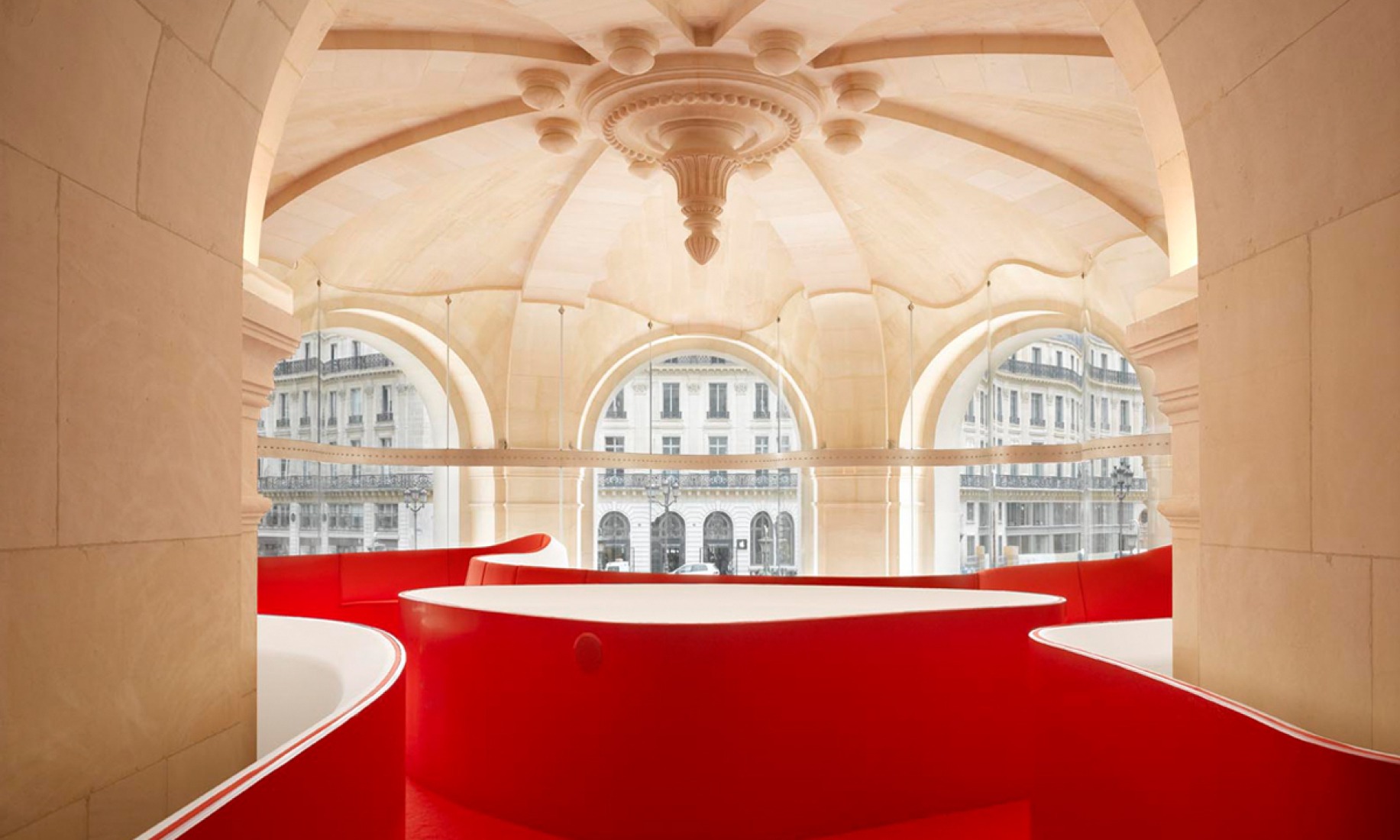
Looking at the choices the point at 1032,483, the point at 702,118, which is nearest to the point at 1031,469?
the point at 1032,483

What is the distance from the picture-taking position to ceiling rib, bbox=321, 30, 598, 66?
8039 mm

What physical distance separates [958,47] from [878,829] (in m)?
6.52

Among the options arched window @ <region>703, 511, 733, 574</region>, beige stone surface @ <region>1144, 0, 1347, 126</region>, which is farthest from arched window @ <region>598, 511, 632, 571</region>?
beige stone surface @ <region>1144, 0, 1347, 126</region>

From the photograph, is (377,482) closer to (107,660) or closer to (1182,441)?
(1182,441)

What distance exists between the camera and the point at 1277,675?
2518 mm

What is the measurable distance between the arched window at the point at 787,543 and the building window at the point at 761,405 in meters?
3.35

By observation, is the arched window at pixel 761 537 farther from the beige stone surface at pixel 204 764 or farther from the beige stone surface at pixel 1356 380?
the beige stone surface at pixel 1356 380

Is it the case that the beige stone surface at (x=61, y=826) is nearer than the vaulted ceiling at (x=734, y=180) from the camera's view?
Yes

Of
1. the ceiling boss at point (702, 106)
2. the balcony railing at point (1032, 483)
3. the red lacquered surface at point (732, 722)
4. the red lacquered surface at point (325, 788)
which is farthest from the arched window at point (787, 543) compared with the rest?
the red lacquered surface at point (325, 788)

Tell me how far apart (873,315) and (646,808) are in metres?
11.4

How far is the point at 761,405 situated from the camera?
35.4 m

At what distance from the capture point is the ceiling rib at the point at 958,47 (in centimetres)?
808

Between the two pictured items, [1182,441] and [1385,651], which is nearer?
[1385,651]

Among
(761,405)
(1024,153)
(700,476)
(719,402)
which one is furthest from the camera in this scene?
(700,476)
